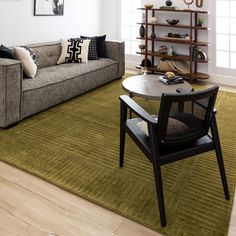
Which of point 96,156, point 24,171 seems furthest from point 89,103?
point 24,171

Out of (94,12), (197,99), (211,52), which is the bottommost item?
(197,99)

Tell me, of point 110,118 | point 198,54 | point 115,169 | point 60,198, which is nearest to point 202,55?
point 198,54

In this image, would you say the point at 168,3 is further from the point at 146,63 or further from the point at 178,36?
the point at 146,63

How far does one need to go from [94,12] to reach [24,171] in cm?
399

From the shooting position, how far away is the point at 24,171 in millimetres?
2256

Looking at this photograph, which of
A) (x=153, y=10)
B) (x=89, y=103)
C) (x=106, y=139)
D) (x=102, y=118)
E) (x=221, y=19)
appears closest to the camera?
(x=106, y=139)

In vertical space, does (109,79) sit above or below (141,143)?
above

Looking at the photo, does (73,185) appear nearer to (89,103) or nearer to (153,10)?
(89,103)

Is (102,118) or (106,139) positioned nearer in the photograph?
(106,139)

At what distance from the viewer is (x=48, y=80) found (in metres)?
3.41

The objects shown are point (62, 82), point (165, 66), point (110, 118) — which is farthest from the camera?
point (165, 66)

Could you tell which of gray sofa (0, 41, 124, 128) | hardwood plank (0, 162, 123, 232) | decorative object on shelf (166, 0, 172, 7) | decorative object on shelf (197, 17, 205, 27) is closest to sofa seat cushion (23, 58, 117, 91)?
gray sofa (0, 41, 124, 128)

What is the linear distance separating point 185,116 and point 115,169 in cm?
77

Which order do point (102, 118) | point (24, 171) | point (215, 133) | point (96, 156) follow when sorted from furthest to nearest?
point (102, 118), point (96, 156), point (24, 171), point (215, 133)
